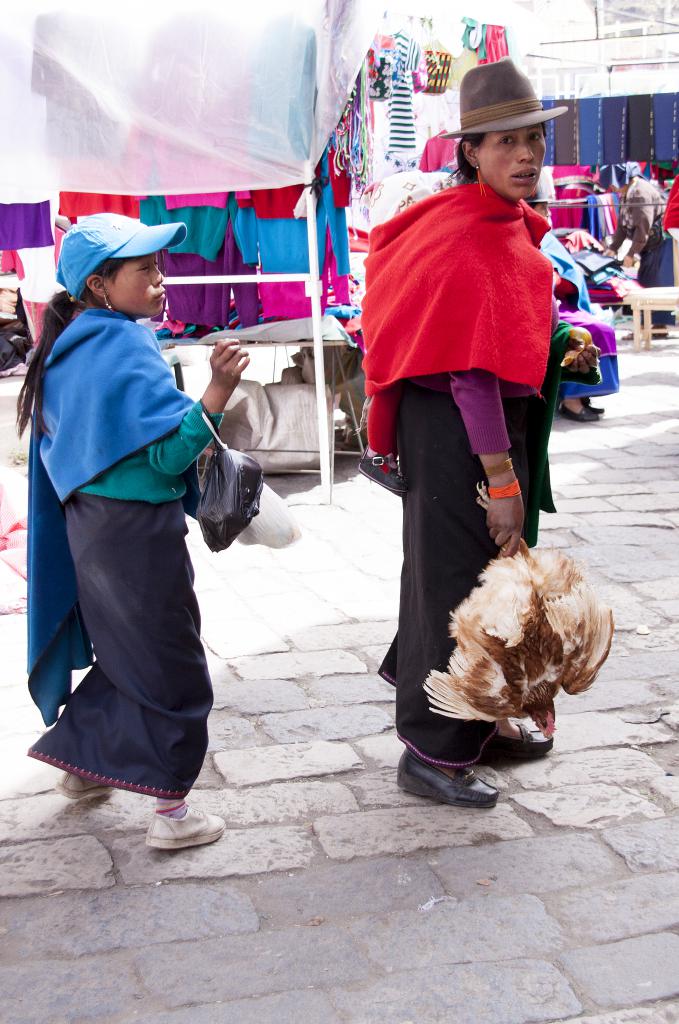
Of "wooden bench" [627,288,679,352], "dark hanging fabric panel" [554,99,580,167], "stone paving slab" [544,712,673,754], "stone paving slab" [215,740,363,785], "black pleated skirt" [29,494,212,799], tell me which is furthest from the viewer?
"dark hanging fabric panel" [554,99,580,167]

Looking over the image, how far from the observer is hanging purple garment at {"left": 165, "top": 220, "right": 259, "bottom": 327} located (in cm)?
691

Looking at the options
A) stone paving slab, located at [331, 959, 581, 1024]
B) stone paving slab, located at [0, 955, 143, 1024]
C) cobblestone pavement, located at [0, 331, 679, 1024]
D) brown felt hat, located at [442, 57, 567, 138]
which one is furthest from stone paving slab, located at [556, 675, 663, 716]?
brown felt hat, located at [442, 57, 567, 138]

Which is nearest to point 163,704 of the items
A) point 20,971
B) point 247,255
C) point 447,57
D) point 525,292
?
point 20,971

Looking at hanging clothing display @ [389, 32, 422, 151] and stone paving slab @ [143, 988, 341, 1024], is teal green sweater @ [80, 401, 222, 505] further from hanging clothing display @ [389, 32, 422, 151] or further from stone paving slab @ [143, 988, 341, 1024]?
hanging clothing display @ [389, 32, 422, 151]

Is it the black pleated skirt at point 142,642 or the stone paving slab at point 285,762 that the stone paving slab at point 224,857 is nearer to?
the black pleated skirt at point 142,642

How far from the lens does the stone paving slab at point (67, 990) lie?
94.0 inches

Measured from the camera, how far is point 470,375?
9.14ft

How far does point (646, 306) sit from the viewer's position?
11.3 metres

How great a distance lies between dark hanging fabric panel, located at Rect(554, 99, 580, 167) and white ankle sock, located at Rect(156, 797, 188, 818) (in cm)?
1119

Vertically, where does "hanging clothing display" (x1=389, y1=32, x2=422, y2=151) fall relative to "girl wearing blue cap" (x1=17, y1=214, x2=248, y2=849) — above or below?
above

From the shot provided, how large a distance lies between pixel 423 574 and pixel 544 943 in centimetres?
99

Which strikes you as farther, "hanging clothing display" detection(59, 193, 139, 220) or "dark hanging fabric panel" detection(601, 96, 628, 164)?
"dark hanging fabric panel" detection(601, 96, 628, 164)

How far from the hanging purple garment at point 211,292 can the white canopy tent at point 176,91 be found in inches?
27.7

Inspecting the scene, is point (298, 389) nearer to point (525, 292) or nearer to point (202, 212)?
point (202, 212)
